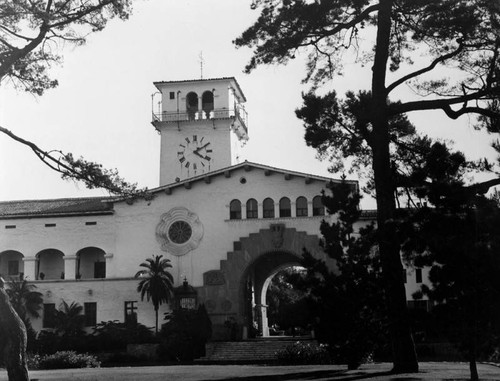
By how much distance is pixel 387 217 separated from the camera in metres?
21.2

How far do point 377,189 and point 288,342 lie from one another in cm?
2056

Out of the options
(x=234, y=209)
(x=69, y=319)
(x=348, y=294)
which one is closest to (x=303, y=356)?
(x=348, y=294)

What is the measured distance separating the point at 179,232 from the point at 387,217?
26.4 metres

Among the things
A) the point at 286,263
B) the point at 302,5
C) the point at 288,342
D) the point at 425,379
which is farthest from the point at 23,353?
the point at 286,263

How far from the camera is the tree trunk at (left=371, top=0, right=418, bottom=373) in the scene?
20.8 metres

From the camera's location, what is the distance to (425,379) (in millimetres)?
19250

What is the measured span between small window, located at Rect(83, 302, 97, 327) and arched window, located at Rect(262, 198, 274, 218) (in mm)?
12124

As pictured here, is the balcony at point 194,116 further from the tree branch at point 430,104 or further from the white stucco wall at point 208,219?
the tree branch at point 430,104

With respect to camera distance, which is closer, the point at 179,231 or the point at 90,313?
the point at 179,231

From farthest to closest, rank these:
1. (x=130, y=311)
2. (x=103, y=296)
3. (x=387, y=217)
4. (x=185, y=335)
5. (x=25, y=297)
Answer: (x=103, y=296), (x=130, y=311), (x=25, y=297), (x=185, y=335), (x=387, y=217)

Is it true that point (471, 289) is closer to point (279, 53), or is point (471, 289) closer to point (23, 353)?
point (279, 53)

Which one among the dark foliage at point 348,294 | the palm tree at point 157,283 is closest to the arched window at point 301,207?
the palm tree at point 157,283

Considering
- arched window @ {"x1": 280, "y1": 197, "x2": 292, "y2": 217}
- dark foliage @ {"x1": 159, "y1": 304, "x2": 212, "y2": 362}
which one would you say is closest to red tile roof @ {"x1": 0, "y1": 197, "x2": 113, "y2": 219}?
dark foliage @ {"x1": 159, "y1": 304, "x2": 212, "y2": 362}

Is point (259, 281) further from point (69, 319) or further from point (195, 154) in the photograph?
point (69, 319)
